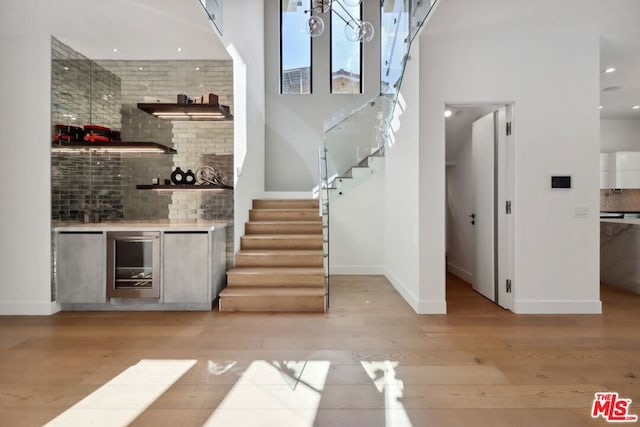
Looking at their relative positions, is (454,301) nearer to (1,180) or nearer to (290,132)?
(290,132)

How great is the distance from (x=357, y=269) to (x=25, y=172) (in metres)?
4.97

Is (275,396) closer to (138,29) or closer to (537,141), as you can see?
(537,141)

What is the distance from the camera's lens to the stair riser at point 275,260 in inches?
194

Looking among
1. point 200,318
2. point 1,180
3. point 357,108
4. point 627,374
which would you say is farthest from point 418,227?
point 1,180

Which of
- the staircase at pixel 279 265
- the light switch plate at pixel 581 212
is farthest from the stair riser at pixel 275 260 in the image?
the light switch plate at pixel 581 212

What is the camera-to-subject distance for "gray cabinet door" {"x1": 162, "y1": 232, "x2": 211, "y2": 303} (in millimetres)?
4258

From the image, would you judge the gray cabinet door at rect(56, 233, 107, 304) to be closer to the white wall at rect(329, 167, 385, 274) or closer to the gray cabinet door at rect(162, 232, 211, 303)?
the gray cabinet door at rect(162, 232, 211, 303)

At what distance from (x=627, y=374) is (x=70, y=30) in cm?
621

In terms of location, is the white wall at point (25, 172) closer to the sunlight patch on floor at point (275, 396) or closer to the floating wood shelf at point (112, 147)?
the floating wood shelf at point (112, 147)

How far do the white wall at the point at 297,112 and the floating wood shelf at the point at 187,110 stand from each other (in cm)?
314

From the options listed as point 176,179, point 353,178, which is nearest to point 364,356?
point 176,179

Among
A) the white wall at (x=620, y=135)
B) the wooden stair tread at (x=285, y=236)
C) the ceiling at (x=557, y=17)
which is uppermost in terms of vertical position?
the ceiling at (x=557, y=17)

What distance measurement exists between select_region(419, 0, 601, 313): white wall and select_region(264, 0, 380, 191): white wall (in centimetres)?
404

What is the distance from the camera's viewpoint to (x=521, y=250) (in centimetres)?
409
